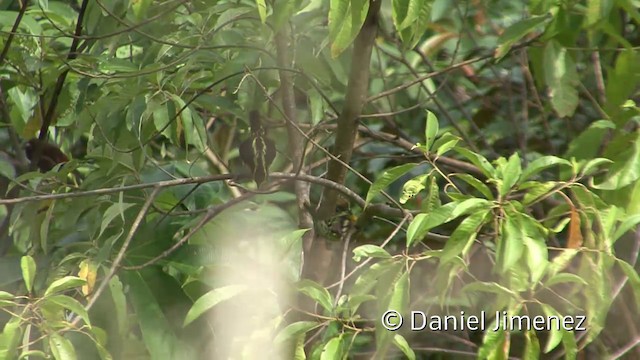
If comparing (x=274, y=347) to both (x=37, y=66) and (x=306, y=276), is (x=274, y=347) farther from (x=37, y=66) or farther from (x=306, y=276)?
(x=37, y=66)

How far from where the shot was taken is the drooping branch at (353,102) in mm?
1451

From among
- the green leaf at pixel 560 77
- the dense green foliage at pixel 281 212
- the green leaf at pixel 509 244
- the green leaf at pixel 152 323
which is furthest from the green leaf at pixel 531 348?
the green leaf at pixel 152 323

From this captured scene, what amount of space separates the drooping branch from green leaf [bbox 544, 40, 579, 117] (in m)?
0.28

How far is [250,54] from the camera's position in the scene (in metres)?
1.55

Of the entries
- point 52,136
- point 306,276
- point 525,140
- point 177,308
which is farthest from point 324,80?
point 52,136

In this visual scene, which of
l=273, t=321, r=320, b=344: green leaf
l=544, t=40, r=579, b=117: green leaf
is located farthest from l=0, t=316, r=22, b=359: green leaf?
l=544, t=40, r=579, b=117: green leaf

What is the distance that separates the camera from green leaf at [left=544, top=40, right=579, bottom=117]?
1536 mm

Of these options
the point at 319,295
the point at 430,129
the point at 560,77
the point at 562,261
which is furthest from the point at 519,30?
the point at 319,295

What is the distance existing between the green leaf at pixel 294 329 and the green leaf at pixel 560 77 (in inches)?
20.9

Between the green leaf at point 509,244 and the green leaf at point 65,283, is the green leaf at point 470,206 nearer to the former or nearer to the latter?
the green leaf at point 509,244

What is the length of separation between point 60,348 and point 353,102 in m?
0.56

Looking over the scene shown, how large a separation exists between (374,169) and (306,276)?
0.70 metres

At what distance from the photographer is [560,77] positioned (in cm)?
154

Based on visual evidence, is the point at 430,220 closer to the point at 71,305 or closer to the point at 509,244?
the point at 509,244
